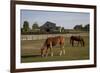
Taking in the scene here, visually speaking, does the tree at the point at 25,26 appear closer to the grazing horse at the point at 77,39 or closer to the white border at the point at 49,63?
the white border at the point at 49,63

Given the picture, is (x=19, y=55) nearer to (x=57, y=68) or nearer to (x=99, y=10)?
(x=57, y=68)

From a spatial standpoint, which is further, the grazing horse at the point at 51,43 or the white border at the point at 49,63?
the grazing horse at the point at 51,43

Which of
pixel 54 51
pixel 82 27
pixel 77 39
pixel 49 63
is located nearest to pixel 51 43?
pixel 54 51

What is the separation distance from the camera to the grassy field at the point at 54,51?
1.97 meters

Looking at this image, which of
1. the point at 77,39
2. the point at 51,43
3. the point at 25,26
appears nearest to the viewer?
the point at 25,26

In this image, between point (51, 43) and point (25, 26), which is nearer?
point (25, 26)

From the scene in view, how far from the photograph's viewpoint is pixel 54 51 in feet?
6.83

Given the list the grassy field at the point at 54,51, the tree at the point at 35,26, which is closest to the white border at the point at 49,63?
the grassy field at the point at 54,51

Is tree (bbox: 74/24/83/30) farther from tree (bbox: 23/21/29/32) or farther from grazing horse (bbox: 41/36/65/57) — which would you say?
tree (bbox: 23/21/29/32)

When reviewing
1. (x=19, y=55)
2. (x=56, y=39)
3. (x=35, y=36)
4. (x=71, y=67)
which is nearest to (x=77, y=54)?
(x=71, y=67)

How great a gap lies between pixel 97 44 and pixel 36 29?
2.54 ft

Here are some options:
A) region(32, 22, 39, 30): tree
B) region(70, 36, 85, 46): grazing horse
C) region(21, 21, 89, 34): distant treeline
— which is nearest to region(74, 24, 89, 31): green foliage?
region(21, 21, 89, 34): distant treeline

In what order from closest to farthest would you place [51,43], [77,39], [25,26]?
[25,26]
[51,43]
[77,39]

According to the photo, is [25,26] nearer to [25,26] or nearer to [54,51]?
[25,26]
